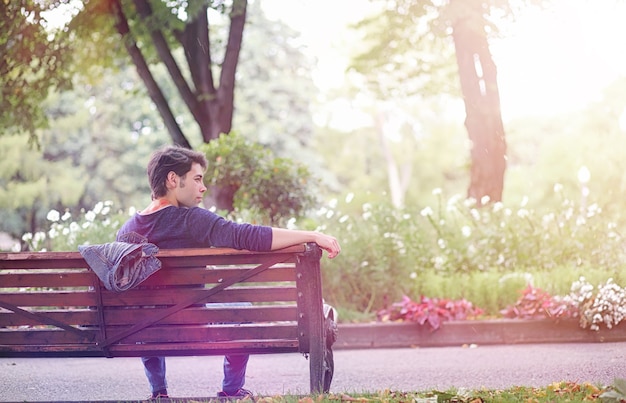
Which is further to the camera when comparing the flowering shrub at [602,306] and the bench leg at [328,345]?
the flowering shrub at [602,306]

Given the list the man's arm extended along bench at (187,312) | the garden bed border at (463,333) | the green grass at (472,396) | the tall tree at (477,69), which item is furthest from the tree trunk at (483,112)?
the man's arm extended along bench at (187,312)

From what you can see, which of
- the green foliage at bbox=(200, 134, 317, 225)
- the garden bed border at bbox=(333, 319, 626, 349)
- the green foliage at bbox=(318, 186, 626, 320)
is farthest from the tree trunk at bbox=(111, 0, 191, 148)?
the garden bed border at bbox=(333, 319, 626, 349)

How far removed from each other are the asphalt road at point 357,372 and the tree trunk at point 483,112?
19.0 ft

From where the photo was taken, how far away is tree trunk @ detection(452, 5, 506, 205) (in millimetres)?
14719

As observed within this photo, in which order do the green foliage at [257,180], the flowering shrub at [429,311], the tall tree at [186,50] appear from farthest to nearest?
the tall tree at [186,50] < the green foliage at [257,180] < the flowering shrub at [429,311]

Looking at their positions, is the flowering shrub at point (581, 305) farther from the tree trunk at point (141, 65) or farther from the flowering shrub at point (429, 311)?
the tree trunk at point (141, 65)

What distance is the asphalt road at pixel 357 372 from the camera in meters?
7.16

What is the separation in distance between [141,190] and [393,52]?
18556 millimetres

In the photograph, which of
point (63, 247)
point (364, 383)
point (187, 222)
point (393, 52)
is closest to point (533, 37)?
point (393, 52)

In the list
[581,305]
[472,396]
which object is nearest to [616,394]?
[472,396]

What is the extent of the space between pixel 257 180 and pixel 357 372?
6.04 metres

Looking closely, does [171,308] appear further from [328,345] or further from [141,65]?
[141,65]

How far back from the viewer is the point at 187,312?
17.9ft

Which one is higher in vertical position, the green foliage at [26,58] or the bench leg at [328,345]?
the green foliage at [26,58]
